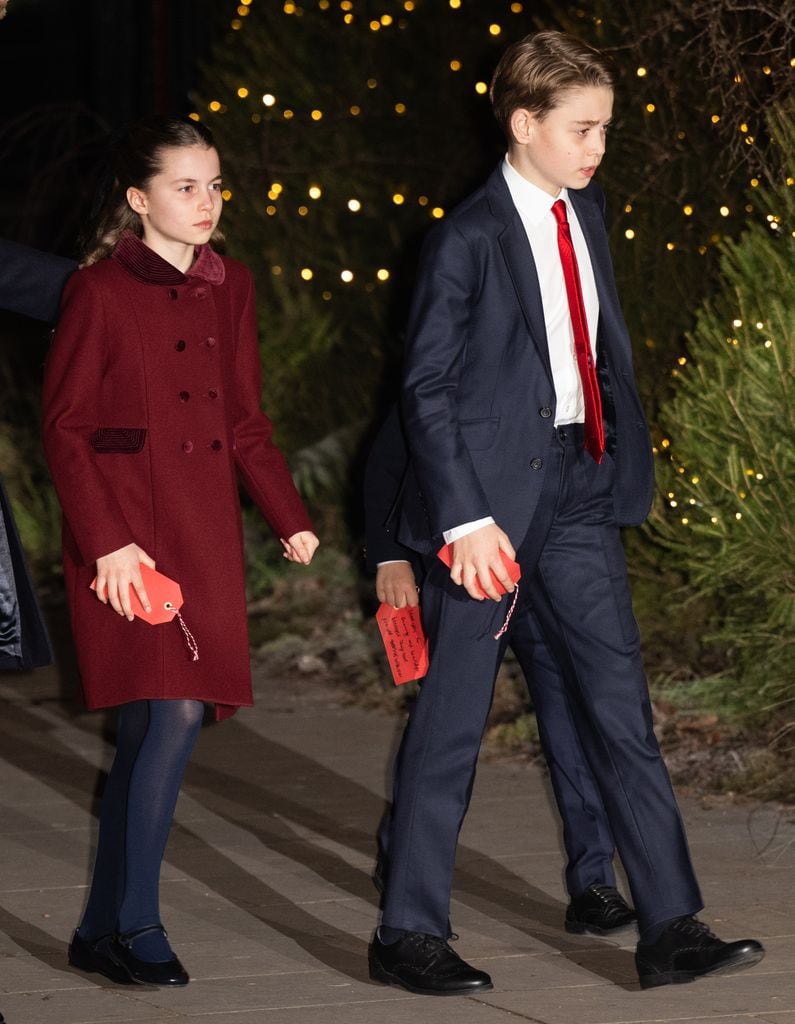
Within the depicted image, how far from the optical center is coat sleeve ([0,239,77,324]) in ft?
15.1

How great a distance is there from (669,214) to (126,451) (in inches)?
163

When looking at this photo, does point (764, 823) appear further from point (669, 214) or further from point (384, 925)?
point (669, 214)

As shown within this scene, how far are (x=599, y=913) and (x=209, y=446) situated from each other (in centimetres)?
139

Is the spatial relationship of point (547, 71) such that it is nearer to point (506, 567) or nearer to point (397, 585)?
point (506, 567)

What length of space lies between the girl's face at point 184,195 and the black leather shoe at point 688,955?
1.76 metres

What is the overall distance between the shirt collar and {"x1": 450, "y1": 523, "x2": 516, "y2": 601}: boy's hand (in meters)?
0.68

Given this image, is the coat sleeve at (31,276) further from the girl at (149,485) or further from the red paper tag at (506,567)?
the red paper tag at (506,567)

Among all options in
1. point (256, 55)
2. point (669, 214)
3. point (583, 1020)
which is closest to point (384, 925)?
point (583, 1020)

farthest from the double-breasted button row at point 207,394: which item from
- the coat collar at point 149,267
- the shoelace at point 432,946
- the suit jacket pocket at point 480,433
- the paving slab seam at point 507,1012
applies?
the paving slab seam at point 507,1012

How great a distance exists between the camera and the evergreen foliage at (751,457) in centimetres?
624

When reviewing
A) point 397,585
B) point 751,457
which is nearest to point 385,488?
point 397,585

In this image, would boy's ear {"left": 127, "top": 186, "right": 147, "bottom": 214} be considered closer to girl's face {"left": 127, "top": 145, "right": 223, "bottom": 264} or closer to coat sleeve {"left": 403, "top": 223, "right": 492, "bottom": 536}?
girl's face {"left": 127, "top": 145, "right": 223, "bottom": 264}

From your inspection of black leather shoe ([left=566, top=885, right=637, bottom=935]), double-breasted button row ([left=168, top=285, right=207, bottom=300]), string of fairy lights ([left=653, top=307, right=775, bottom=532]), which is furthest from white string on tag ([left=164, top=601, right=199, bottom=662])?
string of fairy lights ([left=653, top=307, right=775, bottom=532])

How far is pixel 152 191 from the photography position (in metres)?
4.45
